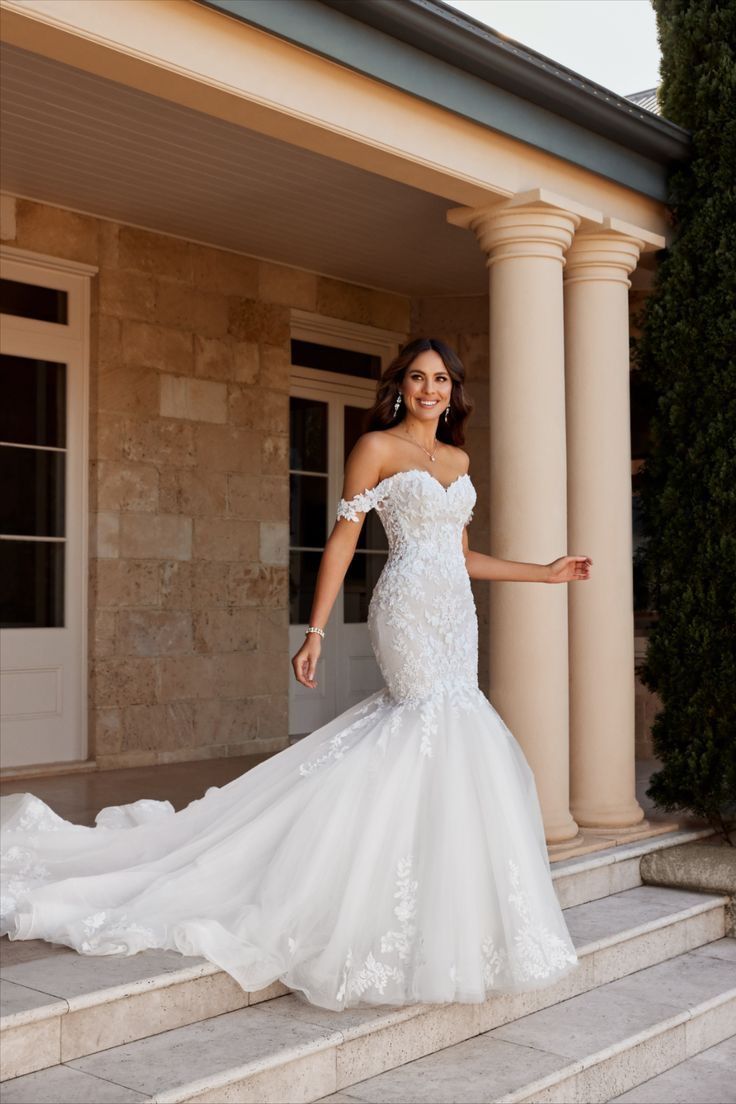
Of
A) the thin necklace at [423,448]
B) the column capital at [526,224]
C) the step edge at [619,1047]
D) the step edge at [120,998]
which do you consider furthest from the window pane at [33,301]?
the step edge at [619,1047]

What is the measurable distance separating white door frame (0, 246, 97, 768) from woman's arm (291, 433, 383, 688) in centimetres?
337

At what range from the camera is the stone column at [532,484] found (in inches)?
205

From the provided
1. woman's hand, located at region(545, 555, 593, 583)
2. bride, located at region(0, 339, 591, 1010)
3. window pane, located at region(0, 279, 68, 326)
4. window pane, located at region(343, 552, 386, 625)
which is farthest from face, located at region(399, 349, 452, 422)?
window pane, located at region(343, 552, 386, 625)

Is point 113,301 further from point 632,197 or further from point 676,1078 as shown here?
point 676,1078

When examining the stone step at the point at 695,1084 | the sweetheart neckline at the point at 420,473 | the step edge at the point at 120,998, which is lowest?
the stone step at the point at 695,1084

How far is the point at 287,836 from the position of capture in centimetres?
371

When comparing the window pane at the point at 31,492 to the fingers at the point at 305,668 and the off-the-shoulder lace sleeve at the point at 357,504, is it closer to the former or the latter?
the off-the-shoulder lace sleeve at the point at 357,504

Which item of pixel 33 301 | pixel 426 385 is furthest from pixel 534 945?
pixel 33 301

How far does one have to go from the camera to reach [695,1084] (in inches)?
157

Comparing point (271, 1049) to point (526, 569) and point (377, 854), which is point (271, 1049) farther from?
point (526, 569)

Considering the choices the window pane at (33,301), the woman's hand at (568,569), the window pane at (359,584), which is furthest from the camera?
the window pane at (359,584)

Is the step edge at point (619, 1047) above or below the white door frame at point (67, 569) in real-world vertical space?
below

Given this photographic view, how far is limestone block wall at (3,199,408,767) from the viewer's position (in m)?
7.05

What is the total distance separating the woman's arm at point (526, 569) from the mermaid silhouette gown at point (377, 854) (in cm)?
31
